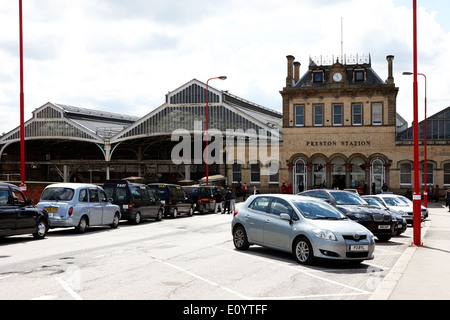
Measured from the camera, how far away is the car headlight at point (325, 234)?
1166 cm

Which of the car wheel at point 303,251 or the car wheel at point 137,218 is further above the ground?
the car wheel at point 303,251

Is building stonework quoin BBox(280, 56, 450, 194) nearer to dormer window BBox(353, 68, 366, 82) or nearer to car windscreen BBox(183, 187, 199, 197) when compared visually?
dormer window BBox(353, 68, 366, 82)

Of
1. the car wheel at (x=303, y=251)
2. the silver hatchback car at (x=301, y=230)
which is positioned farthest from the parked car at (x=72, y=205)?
the car wheel at (x=303, y=251)

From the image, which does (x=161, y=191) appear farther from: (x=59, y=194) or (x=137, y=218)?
(x=59, y=194)

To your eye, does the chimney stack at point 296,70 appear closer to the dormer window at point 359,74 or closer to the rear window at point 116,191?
the dormer window at point 359,74

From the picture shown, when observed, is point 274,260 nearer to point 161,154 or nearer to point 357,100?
point 357,100

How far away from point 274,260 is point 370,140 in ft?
132

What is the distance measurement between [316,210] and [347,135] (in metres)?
39.5

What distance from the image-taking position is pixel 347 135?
5119cm

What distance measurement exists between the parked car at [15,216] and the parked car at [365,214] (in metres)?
9.47

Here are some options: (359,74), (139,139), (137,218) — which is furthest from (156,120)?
(137,218)

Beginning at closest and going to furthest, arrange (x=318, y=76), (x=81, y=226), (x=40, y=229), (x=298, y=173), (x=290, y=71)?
(x=40, y=229), (x=81, y=226), (x=298, y=173), (x=318, y=76), (x=290, y=71)

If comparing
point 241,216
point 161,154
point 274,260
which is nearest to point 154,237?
point 241,216

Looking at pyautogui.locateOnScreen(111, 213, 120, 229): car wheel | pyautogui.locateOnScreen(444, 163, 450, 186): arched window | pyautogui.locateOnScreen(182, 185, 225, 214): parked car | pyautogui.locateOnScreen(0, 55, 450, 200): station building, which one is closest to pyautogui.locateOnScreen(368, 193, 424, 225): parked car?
pyautogui.locateOnScreen(111, 213, 120, 229): car wheel
